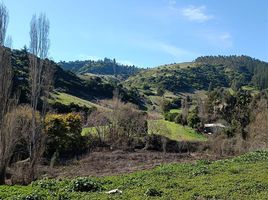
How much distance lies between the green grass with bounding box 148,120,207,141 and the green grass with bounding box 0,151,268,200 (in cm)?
3884

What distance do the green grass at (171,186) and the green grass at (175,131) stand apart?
38841 mm

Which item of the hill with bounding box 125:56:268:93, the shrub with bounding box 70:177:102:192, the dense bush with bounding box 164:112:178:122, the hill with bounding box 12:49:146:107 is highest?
the hill with bounding box 125:56:268:93


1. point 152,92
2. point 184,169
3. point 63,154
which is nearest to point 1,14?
point 184,169

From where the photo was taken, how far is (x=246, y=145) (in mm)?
46188

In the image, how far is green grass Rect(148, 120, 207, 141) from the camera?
58.5 meters

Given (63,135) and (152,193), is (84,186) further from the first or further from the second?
(63,135)

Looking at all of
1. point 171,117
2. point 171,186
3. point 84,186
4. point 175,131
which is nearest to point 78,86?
point 171,117

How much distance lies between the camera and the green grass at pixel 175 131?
192 ft

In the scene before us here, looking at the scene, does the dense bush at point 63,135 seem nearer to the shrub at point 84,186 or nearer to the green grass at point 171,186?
the green grass at point 171,186

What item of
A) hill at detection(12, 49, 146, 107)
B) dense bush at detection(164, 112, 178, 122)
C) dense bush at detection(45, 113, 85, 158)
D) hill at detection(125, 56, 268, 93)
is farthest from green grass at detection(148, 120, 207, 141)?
hill at detection(125, 56, 268, 93)

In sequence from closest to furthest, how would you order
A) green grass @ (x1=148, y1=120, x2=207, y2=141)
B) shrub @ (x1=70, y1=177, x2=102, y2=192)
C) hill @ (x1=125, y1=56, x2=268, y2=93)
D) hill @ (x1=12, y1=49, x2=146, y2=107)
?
1. shrub @ (x1=70, y1=177, x2=102, y2=192)
2. green grass @ (x1=148, y1=120, x2=207, y2=141)
3. hill @ (x1=12, y1=49, x2=146, y2=107)
4. hill @ (x1=125, y1=56, x2=268, y2=93)

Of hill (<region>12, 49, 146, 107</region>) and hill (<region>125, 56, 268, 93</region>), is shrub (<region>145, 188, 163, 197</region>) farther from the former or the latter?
hill (<region>125, 56, 268, 93</region>)

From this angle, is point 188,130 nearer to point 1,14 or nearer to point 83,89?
point 83,89

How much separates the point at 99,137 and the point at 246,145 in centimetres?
1738
